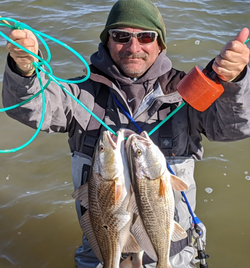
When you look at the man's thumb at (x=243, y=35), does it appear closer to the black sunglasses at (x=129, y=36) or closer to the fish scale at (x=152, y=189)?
the fish scale at (x=152, y=189)

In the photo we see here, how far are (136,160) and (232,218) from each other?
270cm

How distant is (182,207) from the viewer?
127 inches

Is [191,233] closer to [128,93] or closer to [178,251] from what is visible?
[178,251]

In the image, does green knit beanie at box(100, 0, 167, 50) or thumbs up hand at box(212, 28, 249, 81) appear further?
green knit beanie at box(100, 0, 167, 50)

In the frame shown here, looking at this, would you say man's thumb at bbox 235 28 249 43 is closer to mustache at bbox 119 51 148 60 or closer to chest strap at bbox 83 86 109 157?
mustache at bbox 119 51 148 60

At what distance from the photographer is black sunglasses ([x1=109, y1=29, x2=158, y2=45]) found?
3.29 m

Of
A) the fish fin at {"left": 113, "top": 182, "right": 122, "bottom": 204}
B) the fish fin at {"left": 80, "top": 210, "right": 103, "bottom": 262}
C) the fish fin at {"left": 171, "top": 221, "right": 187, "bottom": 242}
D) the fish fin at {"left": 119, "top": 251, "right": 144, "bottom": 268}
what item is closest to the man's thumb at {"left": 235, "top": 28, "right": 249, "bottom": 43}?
the fish fin at {"left": 113, "top": 182, "right": 122, "bottom": 204}

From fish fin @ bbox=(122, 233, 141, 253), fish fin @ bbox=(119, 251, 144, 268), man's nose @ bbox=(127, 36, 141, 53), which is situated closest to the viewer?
fish fin @ bbox=(122, 233, 141, 253)

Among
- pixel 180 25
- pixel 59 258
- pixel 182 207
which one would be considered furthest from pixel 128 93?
pixel 180 25

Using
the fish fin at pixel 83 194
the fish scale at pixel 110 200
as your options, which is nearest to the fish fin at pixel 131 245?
the fish scale at pixel 110 200

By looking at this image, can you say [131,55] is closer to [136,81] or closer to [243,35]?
[136,81]

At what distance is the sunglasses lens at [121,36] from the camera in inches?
130

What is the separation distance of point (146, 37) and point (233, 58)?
118 cm

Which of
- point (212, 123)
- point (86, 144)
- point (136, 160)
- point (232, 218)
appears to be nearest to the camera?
point (136, 160)
